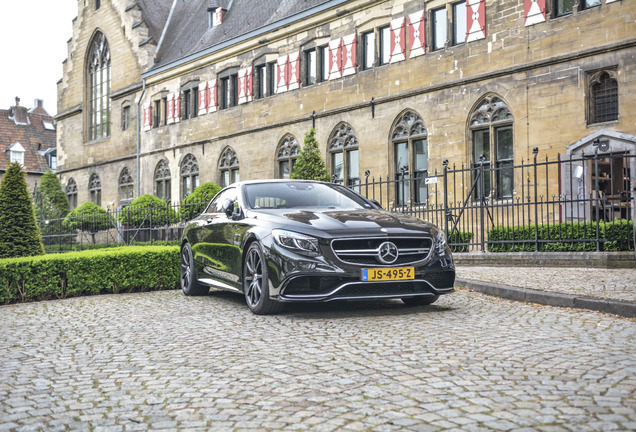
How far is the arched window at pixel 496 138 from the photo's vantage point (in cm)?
2053

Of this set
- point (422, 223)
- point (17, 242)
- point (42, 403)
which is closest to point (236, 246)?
point (422, 223)

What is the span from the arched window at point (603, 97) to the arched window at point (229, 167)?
16998 mm

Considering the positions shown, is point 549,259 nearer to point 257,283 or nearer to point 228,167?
point 257,283

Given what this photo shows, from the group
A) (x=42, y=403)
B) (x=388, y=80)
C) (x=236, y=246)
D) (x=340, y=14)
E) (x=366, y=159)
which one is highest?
(x=340, y=14)

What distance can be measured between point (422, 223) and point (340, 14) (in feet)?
64.3

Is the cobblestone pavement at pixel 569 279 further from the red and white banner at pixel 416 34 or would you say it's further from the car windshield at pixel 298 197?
the red and white banner at pixel 416 34

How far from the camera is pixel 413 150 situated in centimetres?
2350

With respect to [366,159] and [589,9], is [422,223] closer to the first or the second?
[589,9]

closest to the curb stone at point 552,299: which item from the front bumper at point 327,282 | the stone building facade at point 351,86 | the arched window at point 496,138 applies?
the front bumper at point 327,282

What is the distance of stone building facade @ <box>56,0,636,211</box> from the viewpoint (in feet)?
61.5

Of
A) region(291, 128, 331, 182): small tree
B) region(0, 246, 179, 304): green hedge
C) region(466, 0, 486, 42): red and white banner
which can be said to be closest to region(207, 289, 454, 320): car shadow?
region(0, 246, 179, 304): green hedge

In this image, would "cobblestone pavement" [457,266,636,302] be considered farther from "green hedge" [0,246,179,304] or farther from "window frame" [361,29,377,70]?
"window frame" [361,29,377,70]

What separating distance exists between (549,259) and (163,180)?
88.7 ft

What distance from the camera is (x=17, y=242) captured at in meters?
14.1
